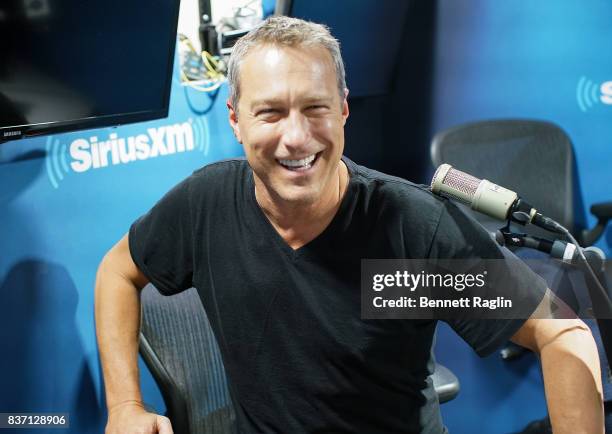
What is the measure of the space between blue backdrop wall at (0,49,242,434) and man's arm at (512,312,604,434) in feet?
3.84

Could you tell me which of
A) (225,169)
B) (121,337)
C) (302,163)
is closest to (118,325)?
(121,337)

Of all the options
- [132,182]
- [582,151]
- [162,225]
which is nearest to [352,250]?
[162,225]

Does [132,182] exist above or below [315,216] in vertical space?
below

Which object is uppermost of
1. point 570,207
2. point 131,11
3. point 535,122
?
point 131,11

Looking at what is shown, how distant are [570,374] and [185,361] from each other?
74 cm

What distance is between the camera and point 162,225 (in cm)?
123

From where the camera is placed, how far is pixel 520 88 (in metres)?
2.70

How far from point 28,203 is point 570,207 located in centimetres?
176

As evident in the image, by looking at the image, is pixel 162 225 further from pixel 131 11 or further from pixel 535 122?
pixel 535 122

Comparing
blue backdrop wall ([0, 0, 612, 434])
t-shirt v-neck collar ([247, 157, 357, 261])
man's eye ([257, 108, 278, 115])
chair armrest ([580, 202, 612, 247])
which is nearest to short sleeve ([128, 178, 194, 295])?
t-shirt v-neck collar ([247, 157, 357, 261])

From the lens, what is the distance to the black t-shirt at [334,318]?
1082 millimetres

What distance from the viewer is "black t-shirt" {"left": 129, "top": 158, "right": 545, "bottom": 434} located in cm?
108

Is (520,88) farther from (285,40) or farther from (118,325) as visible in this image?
→ (118,325)

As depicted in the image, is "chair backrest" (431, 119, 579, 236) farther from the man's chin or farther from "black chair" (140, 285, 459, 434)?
the man's chin
